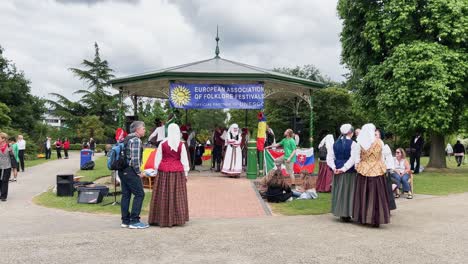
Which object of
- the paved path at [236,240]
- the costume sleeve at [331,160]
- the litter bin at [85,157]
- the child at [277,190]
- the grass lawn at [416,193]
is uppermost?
the costume sleeve at [331,160]

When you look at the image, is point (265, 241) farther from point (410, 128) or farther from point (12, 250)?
point (410, 128)

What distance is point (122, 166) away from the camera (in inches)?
296

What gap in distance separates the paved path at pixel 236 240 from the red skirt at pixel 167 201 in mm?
209

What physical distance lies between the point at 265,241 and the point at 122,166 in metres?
2.76

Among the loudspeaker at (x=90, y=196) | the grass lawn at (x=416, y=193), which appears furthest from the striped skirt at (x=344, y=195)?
the loudspeaker at (x=90, y=196)

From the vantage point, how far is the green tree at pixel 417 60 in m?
18.4

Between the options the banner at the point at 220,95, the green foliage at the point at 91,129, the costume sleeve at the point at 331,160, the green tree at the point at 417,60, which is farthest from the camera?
the green foliage at the point at 91,129

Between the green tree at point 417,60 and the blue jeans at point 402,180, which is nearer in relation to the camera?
the blue jeans at point 402,180

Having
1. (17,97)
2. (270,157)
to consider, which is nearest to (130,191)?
(270,157)

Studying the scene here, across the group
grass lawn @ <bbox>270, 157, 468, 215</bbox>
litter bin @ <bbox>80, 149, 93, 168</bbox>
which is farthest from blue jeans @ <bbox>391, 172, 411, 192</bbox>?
litter bin @ <bbox>80, 149, 93, 168</bbox>

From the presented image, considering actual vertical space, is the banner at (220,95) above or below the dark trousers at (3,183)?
above

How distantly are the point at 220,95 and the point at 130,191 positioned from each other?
8.77 m

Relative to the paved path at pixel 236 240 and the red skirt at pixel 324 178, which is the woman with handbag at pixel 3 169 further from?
the red skirt at pixel 324 178

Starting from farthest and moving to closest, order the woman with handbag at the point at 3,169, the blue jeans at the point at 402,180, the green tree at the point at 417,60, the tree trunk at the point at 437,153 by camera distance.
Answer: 1. the tree trunk at the point at 437,153
2. the green tree at the point at 417,60
3. the blue jeans at the point at 402,180
4. the woman with handbag at the point at 3,169
